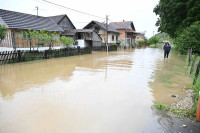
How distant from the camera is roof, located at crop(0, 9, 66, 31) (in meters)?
16.3

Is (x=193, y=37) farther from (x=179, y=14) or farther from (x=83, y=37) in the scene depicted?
(x=83, y=37)

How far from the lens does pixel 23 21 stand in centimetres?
1816

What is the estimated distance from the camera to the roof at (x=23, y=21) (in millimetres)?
16266

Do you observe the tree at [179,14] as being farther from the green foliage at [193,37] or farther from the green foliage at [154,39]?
the green foliage at [154,39]

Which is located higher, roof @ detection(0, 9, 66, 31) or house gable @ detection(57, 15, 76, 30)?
house gable @ detection(57, 15, 76, 30)

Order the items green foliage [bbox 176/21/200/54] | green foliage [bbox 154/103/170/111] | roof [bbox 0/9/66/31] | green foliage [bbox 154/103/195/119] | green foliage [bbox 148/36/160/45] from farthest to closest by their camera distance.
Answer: green foliage [bbox 148/36/160/45] → roof [bbox 0/9/66/31] → green foliage [bbox 176/21/200/54] → green foliage [bbox 154/103/170/111] → green foliage [bbox 154/103/195/119]

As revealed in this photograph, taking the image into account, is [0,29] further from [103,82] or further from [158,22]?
[158,22]

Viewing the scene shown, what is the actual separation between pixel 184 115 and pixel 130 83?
3136 mm

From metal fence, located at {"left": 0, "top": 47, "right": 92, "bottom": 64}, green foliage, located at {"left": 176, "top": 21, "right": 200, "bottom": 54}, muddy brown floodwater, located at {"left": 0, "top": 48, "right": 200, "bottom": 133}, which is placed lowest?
muddy brown floodwater, located at {"left": 0, "top": 48, "right": 200, "bottom": 133}

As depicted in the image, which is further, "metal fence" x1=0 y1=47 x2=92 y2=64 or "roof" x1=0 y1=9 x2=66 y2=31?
"roof" x1=0 y1=9 x2=66 y2=31

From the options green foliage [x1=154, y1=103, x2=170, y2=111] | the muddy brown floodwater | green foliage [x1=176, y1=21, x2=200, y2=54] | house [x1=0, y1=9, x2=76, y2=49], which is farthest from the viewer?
house [x1=0, y1=9, x2=76, y2=49]

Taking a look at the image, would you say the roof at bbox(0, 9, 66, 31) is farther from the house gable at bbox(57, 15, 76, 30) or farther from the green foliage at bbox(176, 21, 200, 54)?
the green foliage at bbox(176, 21, 200, 54)

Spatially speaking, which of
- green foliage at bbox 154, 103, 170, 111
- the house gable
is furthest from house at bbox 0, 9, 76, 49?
green foliage at bbox 154, 103, 170, 111

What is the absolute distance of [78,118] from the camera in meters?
3.78
